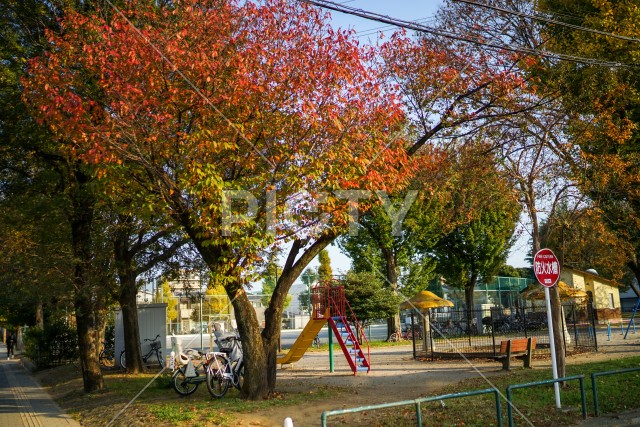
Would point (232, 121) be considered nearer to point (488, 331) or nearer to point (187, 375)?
point (187, 375)

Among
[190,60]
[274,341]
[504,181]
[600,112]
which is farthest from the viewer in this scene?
[600,112]

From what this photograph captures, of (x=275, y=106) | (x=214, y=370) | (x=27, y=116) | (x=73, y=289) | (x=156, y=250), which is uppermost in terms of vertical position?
(x=27, y=116)

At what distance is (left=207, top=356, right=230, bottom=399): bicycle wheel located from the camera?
14484 mm

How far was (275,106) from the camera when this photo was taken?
1298 cm

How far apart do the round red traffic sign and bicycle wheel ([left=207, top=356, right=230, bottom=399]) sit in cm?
744

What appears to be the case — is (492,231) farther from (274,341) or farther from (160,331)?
(274,341)

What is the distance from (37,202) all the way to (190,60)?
805 cm

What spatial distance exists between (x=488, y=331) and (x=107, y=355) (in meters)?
19.4

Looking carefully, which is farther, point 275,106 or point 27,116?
point 27,116

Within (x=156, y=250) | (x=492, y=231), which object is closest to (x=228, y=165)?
(x=156, y=250)

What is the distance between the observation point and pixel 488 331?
1323 inches

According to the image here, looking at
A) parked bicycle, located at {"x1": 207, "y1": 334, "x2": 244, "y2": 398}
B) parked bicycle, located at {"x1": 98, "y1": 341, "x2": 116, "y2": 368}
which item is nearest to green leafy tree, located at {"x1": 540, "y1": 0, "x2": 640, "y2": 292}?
parked bicycle, located at {"x1": 207, "y1": 334, "x2": 244, "y2": 398}

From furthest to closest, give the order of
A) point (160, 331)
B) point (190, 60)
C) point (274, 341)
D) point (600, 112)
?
point (160, 331) → point (600, 112) → point (274, 341) → point (190, 60)

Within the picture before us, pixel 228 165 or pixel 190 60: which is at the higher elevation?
pixel 190 60
